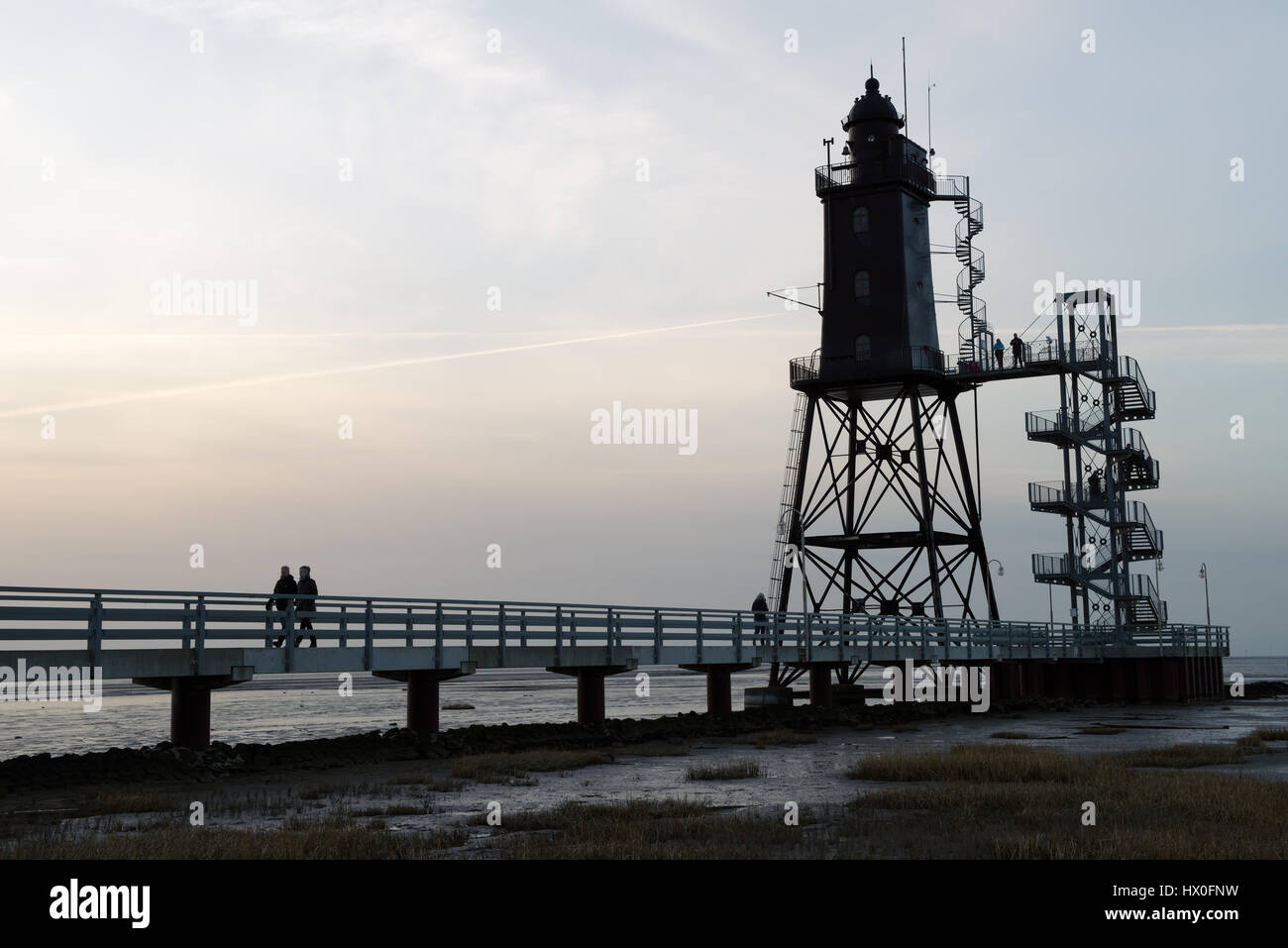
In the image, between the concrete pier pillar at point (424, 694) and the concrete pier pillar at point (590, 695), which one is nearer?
the concrete pier pillar at point (424, 694)

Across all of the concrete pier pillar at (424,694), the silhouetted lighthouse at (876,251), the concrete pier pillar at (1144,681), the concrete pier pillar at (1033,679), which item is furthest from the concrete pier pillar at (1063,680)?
the concrete pier pillar at (424,694)

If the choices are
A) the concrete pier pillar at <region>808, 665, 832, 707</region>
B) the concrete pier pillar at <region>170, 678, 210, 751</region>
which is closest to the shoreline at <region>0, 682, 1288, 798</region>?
the concrete pier pillar at <region>170, 678, 210, 751</region>

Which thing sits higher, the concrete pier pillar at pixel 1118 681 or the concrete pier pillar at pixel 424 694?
the concrete pier pillar at pixel 424 694

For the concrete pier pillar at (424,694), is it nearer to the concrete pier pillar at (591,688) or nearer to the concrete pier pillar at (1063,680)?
the concrete pier pillar at (591,688)

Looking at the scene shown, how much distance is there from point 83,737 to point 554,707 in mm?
26083

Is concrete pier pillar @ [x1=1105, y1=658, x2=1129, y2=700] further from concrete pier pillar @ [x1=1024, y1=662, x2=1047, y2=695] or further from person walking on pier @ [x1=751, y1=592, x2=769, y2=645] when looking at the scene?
person walking on pier @ [x1=751, y1=592, x2=769, y2=645]

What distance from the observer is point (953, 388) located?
163 ft

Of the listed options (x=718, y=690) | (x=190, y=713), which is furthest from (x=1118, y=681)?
(x=190, y=713)

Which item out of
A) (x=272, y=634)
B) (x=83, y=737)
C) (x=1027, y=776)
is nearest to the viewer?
(x=1027, y=776)

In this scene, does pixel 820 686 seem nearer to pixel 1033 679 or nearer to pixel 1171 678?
pixel 1033 679

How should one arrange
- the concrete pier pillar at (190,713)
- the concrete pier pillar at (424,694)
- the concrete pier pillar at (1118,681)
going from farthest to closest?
the concrete pier pillar at (1118,681)
the concrete pier pillar at (424,694)
the concrete pier pillar at (190,713)
